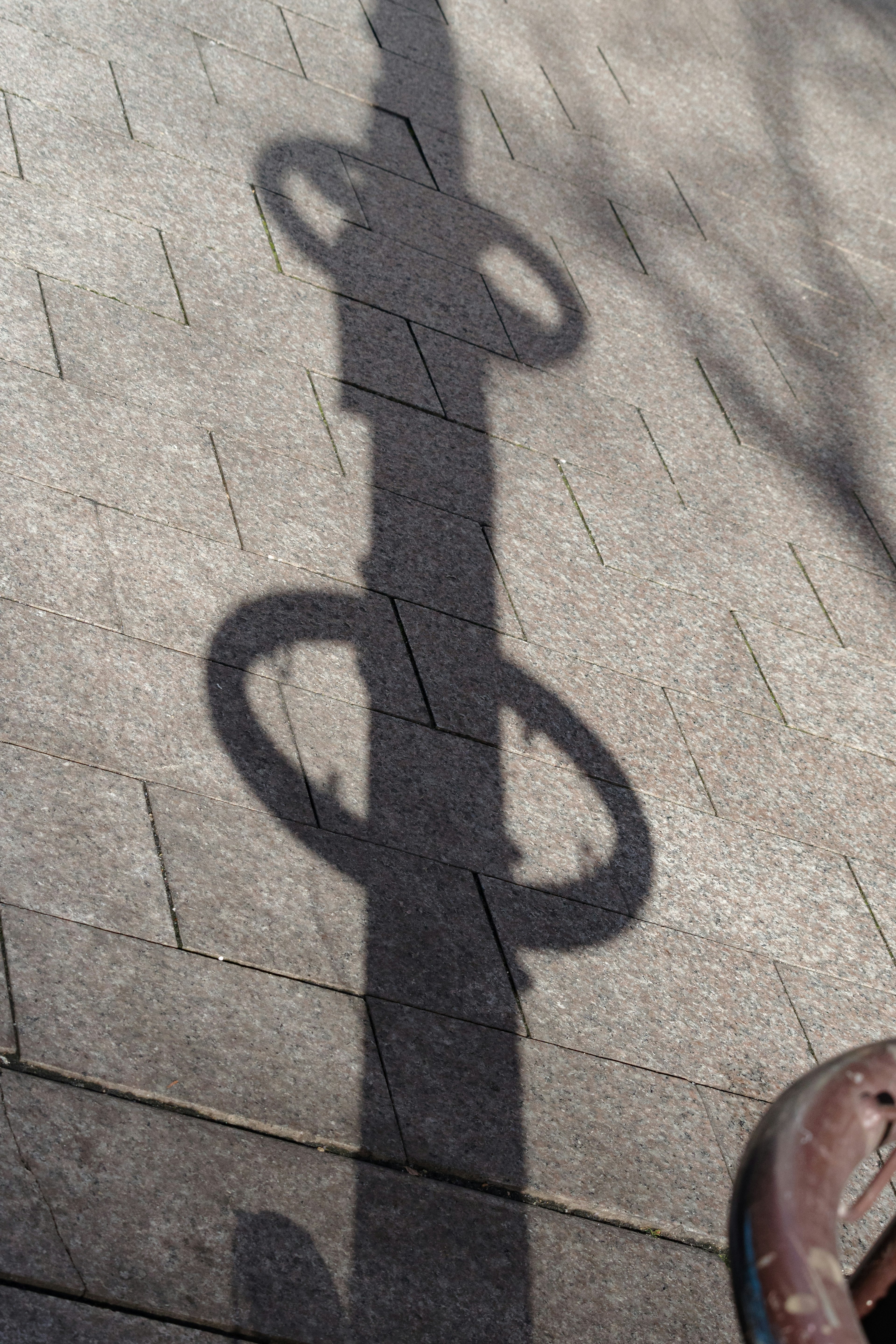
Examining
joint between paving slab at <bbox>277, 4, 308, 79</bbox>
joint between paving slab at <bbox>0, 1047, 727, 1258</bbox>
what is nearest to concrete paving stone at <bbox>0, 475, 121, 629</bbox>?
joint between paving slab at <bbox>0, 1047, 727, 1258</bbox>

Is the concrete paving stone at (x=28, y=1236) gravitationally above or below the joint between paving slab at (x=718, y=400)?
below

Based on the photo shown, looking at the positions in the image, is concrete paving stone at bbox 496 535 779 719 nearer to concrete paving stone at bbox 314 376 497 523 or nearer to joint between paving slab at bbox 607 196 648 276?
concrete paving stone at bbox 314 376 497 523

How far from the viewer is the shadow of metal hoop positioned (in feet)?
2.62

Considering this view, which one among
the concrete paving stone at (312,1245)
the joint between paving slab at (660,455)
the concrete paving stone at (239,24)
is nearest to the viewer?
the concrete paving stone at (312,1245)

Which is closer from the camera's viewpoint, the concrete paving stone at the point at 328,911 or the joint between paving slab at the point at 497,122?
the concrete paving stone at the point at 328,911

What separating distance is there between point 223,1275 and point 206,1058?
458 millimetres

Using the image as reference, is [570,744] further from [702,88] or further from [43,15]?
[702,88]

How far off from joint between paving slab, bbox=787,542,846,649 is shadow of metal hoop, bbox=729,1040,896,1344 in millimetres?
3837

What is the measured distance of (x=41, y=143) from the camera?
4703 mm

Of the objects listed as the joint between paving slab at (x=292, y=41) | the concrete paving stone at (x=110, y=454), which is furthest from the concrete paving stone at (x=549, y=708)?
the joint between paving slab at (x=292, y=41)

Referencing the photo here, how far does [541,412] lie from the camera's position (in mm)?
4848

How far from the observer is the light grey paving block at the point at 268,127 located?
510 cm

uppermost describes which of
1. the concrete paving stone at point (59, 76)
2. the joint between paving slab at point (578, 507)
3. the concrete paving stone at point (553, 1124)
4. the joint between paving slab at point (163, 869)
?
the joint between paving slab at point (578, 507)

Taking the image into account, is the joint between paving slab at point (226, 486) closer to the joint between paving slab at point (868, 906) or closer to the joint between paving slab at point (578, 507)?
the joint between paving slab at point (578, 507)
